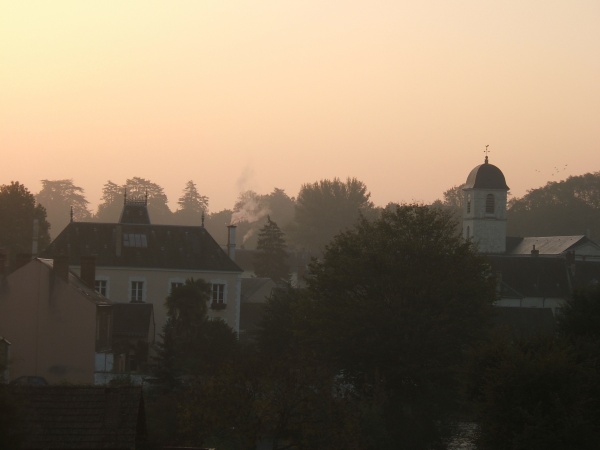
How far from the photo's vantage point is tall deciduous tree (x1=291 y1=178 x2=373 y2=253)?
13600cm

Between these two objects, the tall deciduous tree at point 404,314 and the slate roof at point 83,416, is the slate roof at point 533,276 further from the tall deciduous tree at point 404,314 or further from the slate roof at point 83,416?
the slate roof at point 83,416

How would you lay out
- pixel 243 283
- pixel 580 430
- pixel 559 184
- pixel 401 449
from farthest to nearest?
1. pixel 559 184
2. pixel 243 283
3. pixel 401 449
4. pixel 580 430

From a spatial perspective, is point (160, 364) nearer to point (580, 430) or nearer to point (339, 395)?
point (339, 395)

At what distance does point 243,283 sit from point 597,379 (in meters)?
57.7

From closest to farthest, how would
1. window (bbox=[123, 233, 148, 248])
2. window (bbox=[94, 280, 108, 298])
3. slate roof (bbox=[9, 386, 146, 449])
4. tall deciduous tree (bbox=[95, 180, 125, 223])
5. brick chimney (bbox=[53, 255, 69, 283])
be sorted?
slate roof (bbox=[9, 386, 146, 449]) < brick chimney (bbox=[53, 255, 69, 283]) < window (bbox=[94, 280, 108, 298]) < window (bbox=[123, 233, 148, 248]) < tall deciduous tree (bbox=[95, 180, 125, 223])

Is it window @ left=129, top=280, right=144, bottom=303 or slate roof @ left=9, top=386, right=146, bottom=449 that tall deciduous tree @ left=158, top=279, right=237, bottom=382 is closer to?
window @ left=129, top=280, right=144, bottom=303

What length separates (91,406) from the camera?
80.9 feet

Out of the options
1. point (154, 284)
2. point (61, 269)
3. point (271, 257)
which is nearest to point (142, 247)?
point (154, 284)

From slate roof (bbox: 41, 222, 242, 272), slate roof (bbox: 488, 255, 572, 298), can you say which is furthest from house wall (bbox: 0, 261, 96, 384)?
slate roof (bbox: 488, 255, 572, 298)

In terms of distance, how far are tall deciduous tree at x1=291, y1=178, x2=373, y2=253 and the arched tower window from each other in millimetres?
30595

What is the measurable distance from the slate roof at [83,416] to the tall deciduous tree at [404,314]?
1952 cm

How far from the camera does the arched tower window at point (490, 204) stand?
106375 millimetres

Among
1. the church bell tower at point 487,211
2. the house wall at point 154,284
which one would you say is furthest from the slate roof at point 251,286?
the church bell tower at point 487,211

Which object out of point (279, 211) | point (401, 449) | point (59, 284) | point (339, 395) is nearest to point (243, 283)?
point (59, 284)
